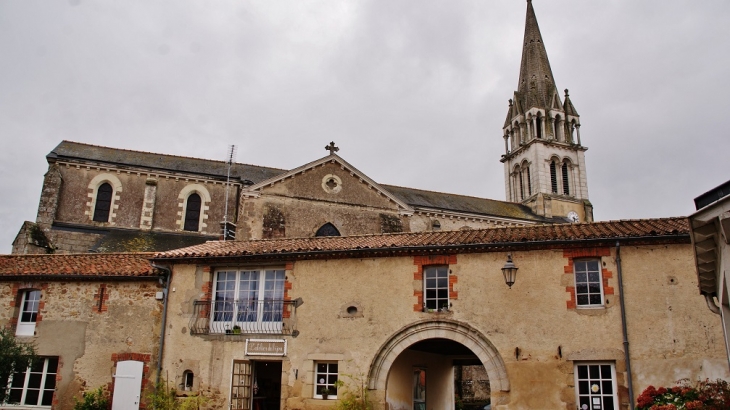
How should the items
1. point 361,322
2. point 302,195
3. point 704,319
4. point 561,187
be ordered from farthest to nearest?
point 561,187 < point 302,195 < point 361,322 < point 704,319

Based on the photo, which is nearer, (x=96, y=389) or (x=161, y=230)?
(x=96, y=389)

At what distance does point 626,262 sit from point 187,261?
11.4 m

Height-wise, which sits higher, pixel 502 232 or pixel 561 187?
pixel 561 187

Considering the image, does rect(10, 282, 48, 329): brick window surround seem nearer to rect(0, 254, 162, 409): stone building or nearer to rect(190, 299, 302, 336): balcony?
rect(0, 254, 162, 409): stone building

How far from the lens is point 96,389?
641 inches

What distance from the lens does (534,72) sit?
160 ft

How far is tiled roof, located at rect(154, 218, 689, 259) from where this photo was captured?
14.2m

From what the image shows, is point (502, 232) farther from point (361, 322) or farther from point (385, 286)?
point (361, 322)

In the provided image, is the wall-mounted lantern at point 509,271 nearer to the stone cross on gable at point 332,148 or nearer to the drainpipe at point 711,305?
the drainpipe at point 711,305

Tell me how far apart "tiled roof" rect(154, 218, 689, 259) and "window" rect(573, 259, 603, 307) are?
28.0 inches

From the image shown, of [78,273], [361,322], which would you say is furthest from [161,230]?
[361,322]

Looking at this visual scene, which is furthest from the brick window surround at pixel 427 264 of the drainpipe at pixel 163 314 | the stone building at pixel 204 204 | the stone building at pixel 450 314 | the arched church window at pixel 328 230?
the arched church window at pixel 328 230

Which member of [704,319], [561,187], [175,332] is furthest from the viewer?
[561,187]

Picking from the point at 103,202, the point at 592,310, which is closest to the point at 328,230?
the point at 103,202
